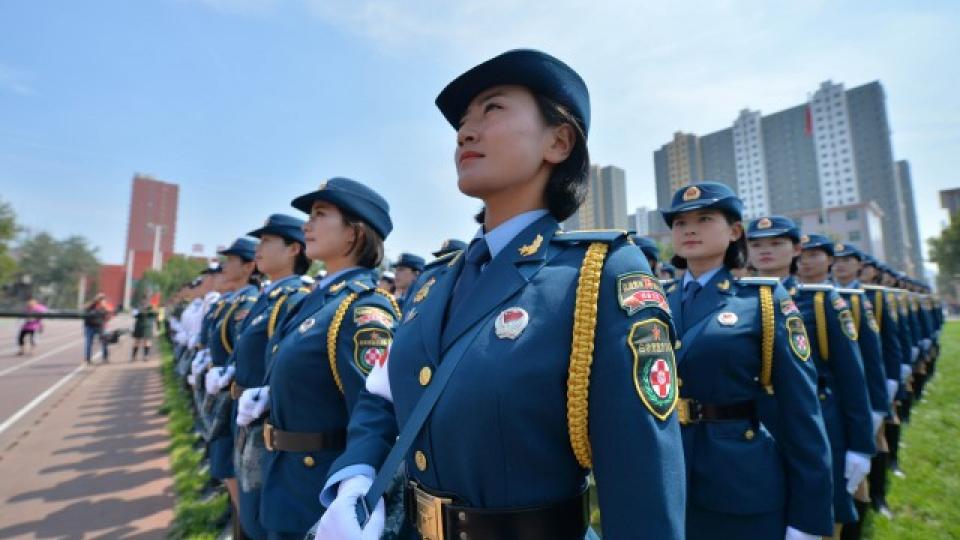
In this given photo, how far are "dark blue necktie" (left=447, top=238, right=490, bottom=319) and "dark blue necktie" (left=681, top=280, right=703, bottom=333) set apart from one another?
1.74 meters

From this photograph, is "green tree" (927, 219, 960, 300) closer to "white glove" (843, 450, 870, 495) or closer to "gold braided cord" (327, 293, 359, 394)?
"white glove" (843, 450, 870, 495)

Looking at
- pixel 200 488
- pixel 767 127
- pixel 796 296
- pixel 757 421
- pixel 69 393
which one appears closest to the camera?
pixel 757 421

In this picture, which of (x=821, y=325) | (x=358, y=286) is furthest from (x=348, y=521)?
(x=821, y=325)

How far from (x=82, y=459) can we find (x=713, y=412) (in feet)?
27.7

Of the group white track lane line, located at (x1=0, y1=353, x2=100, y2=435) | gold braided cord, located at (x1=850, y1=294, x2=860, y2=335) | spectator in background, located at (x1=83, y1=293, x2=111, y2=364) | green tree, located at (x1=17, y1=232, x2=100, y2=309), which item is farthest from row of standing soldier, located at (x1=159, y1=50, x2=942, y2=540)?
green tree, located at (x1=17, y1=232, x2=100, y2=309)

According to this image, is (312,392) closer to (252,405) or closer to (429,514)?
(252,405)

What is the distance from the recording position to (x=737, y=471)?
8.03 ft

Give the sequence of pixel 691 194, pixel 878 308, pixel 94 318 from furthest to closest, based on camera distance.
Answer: pixel 94 318 < pixel 878 308 < pixel 691 194

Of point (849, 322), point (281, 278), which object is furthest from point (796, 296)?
point (281, 278)

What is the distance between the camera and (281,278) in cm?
Answer: 421

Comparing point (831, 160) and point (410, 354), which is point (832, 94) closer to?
point (831, 160)

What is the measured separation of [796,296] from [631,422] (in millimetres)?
3523

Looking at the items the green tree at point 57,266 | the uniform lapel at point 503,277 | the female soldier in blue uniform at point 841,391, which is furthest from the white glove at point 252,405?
the green tree at point 57,266

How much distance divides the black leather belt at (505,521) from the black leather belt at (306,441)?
4.70ft
